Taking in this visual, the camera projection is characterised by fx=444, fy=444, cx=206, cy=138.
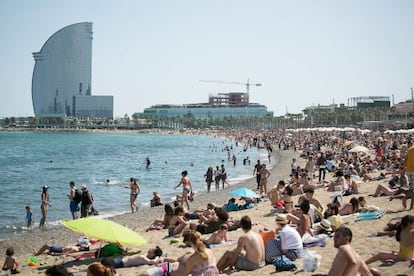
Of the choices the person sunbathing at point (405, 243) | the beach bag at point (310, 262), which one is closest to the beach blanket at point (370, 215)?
the person sunbathing at point (405, 243)

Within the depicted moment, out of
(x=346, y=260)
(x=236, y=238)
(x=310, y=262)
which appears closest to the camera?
(x=346, y=260)

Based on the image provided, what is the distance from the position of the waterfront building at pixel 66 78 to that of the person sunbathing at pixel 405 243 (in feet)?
589

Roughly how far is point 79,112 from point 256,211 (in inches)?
7012

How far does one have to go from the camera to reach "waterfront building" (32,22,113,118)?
176 metres

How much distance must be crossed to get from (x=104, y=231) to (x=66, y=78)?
180 m

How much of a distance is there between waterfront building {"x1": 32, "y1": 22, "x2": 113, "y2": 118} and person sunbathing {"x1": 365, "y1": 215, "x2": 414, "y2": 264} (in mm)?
179457

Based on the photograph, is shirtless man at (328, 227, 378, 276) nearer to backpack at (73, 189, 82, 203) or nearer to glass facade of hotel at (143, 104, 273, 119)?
backpack at (73, 189, 82, 203)

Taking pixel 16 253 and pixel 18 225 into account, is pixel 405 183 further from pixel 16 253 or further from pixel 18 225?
pixel 18 225

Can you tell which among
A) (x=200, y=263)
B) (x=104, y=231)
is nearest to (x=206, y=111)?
(x=104, y=231)

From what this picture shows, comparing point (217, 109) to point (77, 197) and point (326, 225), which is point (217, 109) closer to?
point (77, 197)

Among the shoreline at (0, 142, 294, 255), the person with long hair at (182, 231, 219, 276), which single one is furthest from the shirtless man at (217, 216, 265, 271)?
the shoreline at (0, 142, 294, 255)

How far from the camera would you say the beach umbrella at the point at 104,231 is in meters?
7.34

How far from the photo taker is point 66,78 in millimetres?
177250

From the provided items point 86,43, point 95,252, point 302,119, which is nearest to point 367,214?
point 95,252
